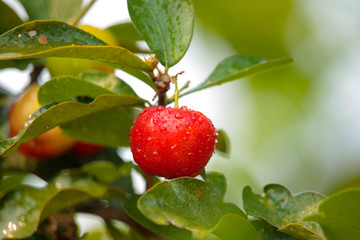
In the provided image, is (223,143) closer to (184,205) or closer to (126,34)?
(184,205)

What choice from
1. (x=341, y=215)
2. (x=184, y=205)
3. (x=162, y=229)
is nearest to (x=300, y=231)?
(x=341, y=215)

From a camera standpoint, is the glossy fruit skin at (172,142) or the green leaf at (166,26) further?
the green leaf at (166,26)

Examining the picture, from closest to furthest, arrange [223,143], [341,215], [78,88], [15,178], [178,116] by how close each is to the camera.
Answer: [341,215]
[178,116]
[78,88]
[223,143]
[15,178]

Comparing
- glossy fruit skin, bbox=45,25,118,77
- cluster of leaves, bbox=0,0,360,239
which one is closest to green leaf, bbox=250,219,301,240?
cluster of leaves, bbox=0,0,360,239

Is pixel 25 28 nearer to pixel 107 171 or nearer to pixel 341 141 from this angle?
pixel 107 171

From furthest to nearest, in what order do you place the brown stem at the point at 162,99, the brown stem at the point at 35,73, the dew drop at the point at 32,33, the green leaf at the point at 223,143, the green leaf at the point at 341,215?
the brown stem at the point at 35,73
the green leaf at the point at 223,143
the brown stem at the point at 162,99
the dew drop at the point at 32,33
the green leaf at the point at 341,215

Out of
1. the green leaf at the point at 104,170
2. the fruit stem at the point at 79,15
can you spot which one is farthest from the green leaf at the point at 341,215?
the fruit stem at the point at 79,15

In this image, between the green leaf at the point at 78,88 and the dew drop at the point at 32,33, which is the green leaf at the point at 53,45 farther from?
the green leaf at the point at 78,88
